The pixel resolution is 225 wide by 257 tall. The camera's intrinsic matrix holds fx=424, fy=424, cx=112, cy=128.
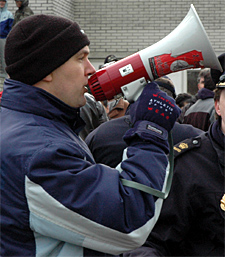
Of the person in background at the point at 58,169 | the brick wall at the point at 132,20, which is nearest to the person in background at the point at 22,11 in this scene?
the brick wall at the point at 132,20

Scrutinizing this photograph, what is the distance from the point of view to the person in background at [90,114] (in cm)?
432

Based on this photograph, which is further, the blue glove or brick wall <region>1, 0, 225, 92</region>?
brick wall <region>1, 0, 225, 92</region>

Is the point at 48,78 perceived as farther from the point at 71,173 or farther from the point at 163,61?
the point at 163,61

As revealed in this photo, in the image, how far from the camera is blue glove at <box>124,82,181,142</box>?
5.43ft

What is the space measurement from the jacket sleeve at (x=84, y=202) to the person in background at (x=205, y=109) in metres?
3.41

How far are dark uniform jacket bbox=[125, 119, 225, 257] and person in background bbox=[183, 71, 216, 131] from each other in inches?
106

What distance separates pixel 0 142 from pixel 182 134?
189cm

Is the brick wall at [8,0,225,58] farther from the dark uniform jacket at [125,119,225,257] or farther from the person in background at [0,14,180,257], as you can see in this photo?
the person in background at [0,14,180,257]

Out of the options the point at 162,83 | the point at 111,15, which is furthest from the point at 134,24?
the point at 162,83

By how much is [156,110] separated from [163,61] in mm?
401

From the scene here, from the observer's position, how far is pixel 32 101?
1584mm

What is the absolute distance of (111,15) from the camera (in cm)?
1325

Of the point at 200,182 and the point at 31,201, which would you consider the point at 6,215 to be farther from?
the point at 200,182

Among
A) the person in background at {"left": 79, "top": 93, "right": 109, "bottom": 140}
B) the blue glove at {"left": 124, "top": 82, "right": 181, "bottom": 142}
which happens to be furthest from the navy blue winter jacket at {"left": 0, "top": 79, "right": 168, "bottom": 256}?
the person in background at {"left": 79, "top": 93, "right": 109, "bottom": 140}
